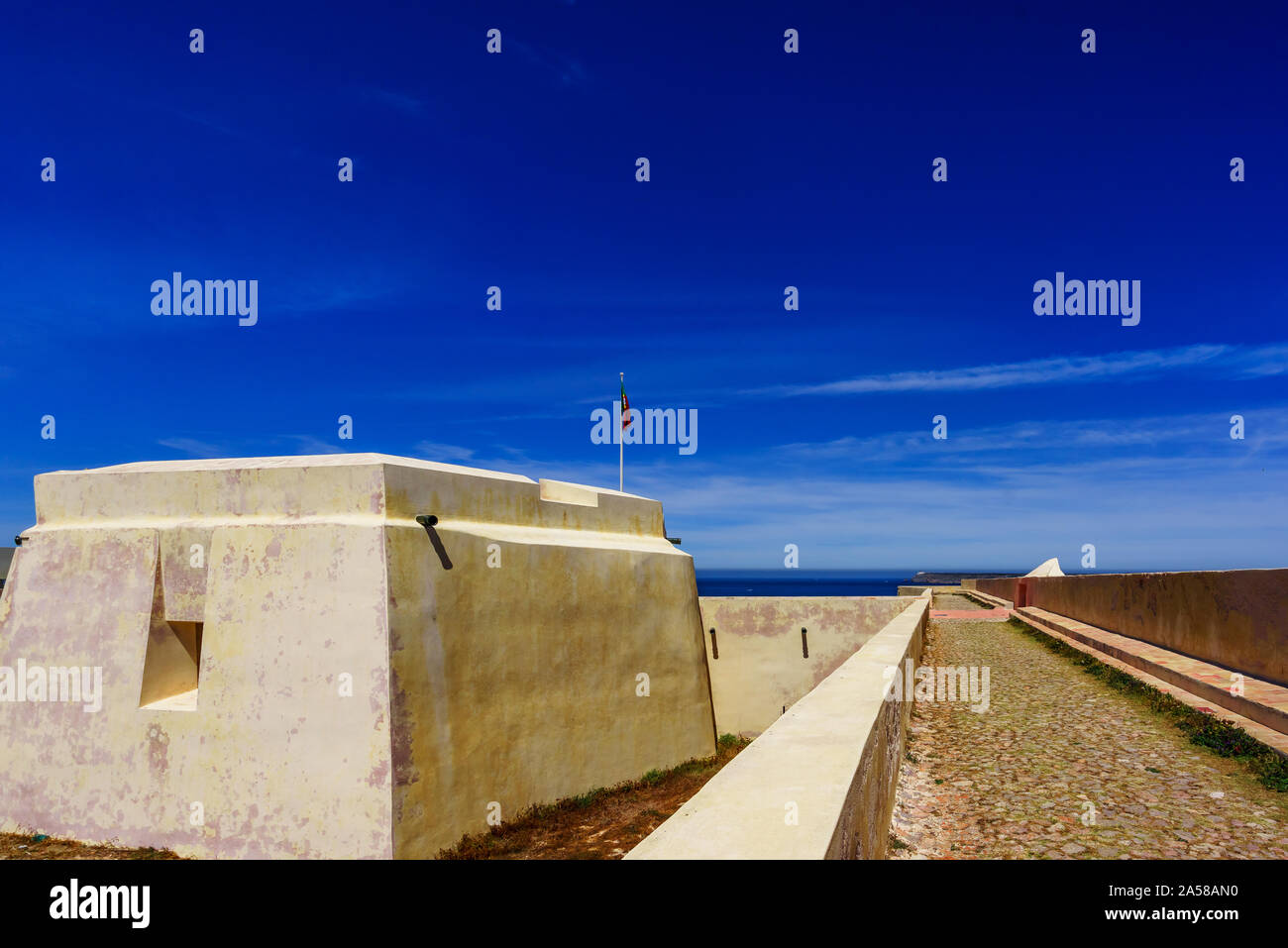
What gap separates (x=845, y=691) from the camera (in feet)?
19.2

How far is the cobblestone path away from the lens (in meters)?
4.32

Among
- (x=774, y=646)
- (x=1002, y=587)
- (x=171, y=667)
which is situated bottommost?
(x=1002, y=587)

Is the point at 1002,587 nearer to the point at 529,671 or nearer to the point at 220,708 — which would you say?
the point at 529,671

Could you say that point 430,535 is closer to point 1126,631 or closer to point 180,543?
point 180,543

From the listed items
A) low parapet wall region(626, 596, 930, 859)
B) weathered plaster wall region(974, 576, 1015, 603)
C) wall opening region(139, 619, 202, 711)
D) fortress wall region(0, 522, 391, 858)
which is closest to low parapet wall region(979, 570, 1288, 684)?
low parapet wall region(626, 596, 930, 859)

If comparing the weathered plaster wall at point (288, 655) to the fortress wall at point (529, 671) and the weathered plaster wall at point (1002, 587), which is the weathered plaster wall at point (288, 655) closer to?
the fortress wall at point (529, 671)

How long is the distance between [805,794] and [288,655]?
704 cm

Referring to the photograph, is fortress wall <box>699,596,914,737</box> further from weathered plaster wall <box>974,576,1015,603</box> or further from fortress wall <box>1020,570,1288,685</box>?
weathered plaster wall <box>974,576,1015,603</box>

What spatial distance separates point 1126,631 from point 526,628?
1102 cm

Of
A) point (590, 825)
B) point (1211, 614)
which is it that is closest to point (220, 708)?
point (590, 825)

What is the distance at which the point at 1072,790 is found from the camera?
17.3 ft

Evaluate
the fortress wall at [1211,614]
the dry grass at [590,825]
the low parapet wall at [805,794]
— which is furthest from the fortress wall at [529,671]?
the fortress wall at [1211,614]

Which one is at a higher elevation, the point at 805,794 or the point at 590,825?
the point at 805,794
